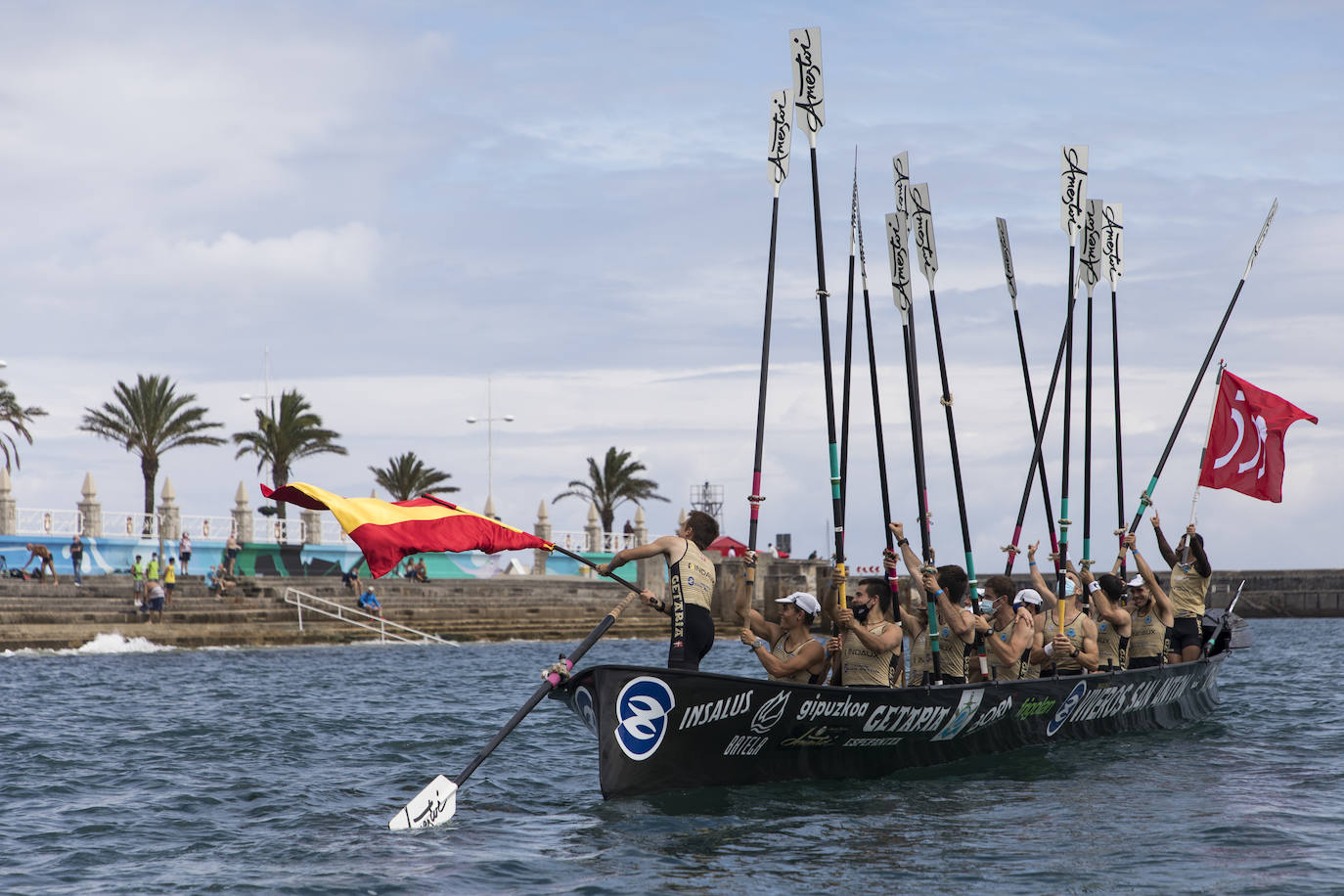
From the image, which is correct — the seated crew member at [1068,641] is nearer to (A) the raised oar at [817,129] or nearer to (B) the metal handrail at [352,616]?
(A) the raised oar at [817,129]

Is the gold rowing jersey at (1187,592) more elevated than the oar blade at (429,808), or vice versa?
the gold rowing jersey at (1187,592)

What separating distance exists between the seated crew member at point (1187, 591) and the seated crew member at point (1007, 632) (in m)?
3.97

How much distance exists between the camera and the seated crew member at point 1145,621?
54.7ft

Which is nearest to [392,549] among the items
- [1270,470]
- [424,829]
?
[424,829]

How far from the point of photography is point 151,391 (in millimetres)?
49656

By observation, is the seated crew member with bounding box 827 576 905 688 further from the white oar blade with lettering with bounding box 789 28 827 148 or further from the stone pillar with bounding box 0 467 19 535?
the stone pillar with bounding box 0 467 19 535

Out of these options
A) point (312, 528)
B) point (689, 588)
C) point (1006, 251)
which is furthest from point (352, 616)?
point (689, 588)

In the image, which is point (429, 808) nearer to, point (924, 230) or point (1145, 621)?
point (924, 230)

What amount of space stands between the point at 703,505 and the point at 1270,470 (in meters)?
60.3

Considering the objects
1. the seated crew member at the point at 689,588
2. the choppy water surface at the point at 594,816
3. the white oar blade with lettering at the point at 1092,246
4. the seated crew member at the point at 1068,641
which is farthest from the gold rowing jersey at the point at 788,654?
the white oar blade with lettering at the point at 1092,246

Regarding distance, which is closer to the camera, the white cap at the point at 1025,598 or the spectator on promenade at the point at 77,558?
the white cap at the point at 1025,598

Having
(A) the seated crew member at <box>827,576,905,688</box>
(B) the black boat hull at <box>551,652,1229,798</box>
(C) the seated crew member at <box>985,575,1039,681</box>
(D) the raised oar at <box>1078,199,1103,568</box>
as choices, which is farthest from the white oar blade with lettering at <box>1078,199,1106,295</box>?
(A) the seated crew member at <box>827,576,905,688</box>

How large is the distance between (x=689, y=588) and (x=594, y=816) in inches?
82.1

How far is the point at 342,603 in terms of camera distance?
42.8m
